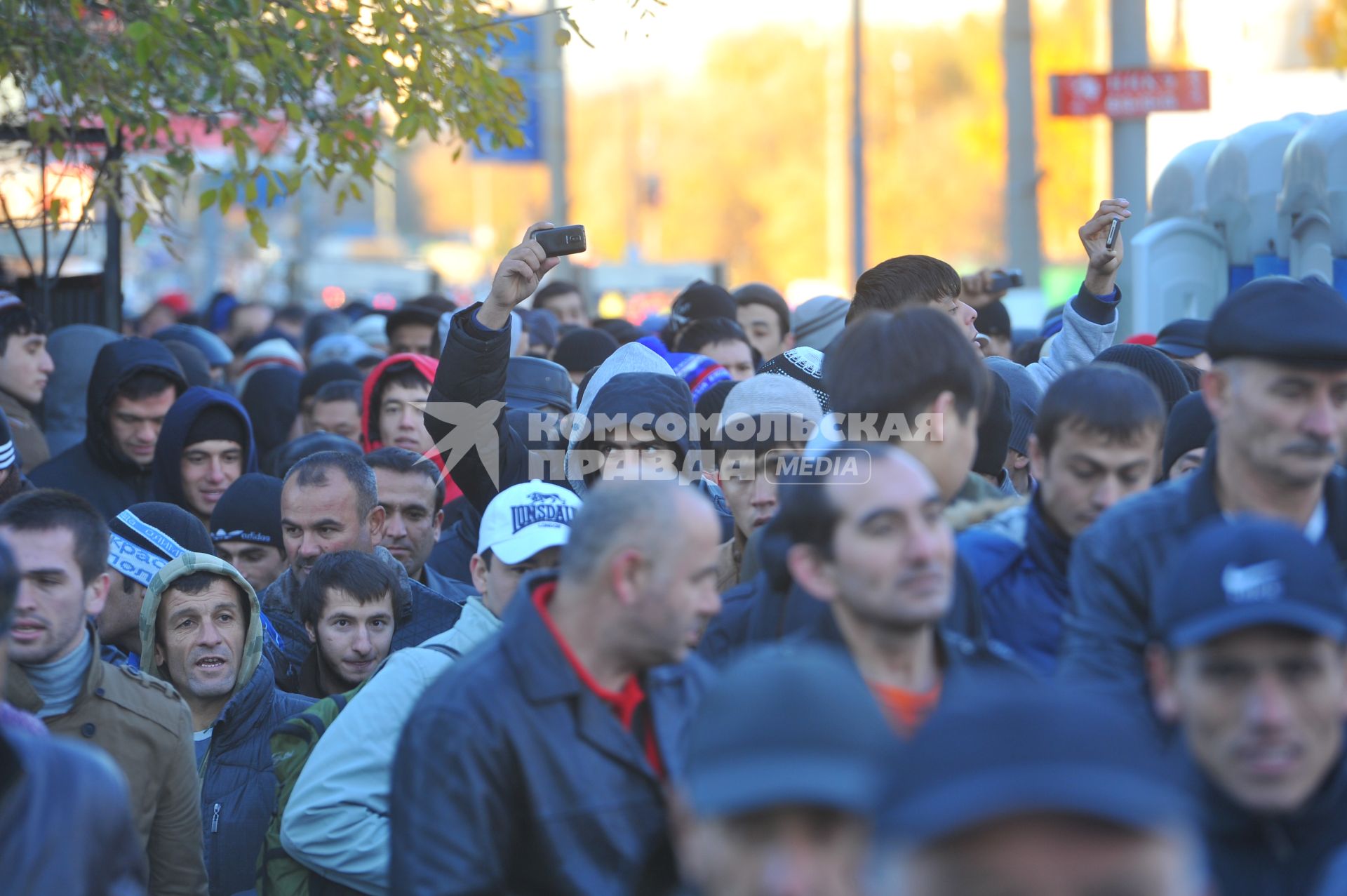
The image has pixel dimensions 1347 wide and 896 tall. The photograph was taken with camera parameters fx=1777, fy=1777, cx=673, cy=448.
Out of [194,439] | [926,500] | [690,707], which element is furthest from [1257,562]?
[194,439]

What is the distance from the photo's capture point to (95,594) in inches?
198

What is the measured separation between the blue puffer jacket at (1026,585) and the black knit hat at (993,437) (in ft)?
3.11

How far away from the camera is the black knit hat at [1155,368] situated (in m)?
5.81

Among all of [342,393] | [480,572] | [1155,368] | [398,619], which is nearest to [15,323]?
[342,393]

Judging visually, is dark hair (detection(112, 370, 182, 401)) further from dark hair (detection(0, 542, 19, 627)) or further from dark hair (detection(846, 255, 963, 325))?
dark hair (detection(0, 542, 19, 627))

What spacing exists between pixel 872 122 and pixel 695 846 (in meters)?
62.1

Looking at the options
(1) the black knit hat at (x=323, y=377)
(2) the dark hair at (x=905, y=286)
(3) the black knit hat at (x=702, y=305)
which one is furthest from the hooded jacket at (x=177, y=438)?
(2) the dark hair at (x=905, y=286)

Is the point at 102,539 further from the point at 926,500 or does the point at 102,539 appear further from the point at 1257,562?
the point at 1257,562

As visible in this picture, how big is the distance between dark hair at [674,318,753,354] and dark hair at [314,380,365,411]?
1.84m

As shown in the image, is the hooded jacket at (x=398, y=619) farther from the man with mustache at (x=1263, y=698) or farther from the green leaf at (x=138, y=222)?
the man with mustache at (x=1263, y=698)

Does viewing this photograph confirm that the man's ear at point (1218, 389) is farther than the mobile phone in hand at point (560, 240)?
No

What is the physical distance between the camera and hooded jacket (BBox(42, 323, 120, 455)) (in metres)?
9.92

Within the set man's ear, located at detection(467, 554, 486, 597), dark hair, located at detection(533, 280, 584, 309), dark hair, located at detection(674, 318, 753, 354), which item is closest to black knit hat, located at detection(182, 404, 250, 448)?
dark hair, located at detection(674, 318, 753, 354)

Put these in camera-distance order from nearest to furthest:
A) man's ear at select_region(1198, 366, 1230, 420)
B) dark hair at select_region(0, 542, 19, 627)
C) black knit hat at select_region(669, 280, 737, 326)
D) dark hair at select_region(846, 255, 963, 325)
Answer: dark hair at select_region(0, 542, 19, 627), man's ear at select_region(1198, 366, 1230, 420), dark hair at select_region(846, 255, 963, 325), black knit hat at select_region(669, 280, 737, 326)
